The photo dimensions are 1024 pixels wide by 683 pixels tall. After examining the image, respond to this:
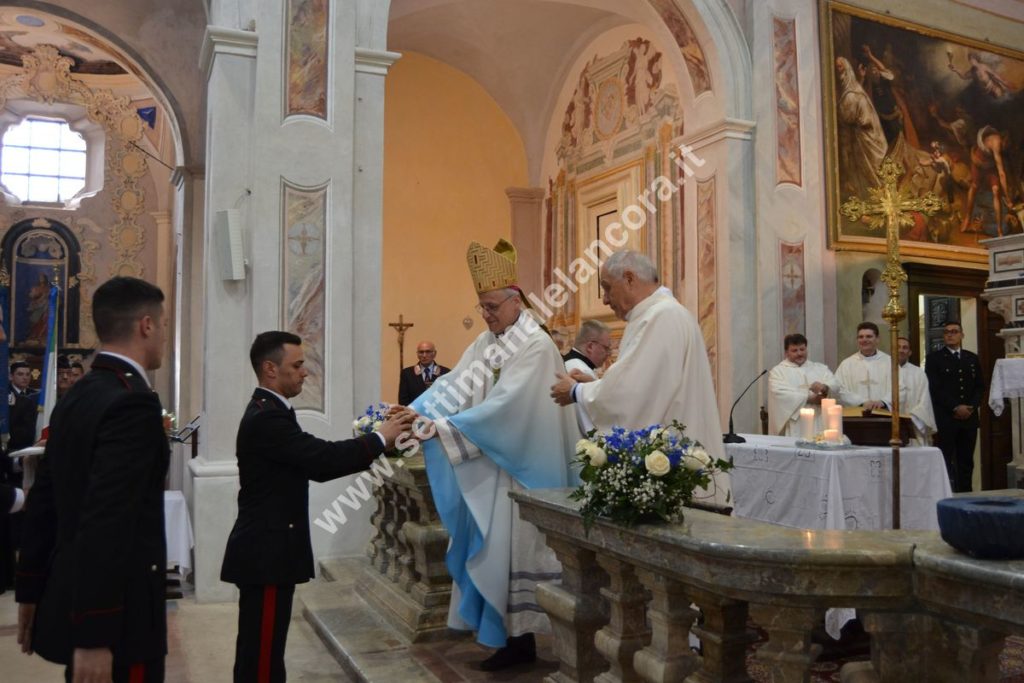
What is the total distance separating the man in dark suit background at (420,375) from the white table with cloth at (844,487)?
529 cm

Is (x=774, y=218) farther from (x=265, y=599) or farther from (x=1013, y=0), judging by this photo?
(x=265, y=599)

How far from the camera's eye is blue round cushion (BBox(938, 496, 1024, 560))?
195 centimetres

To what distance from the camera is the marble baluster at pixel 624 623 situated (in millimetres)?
2895

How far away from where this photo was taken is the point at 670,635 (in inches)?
105

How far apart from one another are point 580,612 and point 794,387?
5.53m

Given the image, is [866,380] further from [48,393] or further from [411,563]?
[48,393]

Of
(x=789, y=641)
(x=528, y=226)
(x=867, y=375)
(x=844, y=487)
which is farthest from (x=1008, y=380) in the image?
(x=528, y=226)

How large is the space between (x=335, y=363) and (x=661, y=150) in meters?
4.99

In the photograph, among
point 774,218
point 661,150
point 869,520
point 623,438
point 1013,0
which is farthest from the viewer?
point 1013,0

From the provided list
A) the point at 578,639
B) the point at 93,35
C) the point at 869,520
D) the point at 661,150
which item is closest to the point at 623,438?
the point at 578,639

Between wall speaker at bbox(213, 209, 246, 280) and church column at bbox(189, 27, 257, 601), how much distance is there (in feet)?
0.24

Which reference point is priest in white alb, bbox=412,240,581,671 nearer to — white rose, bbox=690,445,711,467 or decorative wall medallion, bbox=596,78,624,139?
white rose, bbox=690,445,711,467

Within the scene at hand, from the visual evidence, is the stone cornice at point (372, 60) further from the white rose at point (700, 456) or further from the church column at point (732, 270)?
the white rose at point (700, 456)

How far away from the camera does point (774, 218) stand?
8.96 metres
